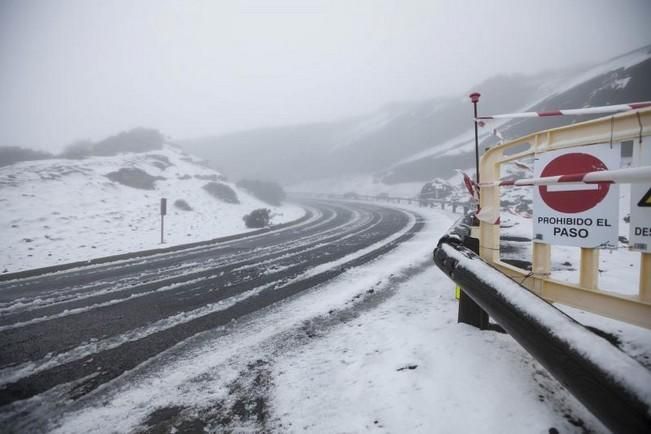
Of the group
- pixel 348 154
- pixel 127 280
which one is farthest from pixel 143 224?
pixel 348 154

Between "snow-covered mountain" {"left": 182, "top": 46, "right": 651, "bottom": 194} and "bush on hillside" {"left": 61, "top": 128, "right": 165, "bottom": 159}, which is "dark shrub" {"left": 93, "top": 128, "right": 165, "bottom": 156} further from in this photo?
"snow-covered mountain" {"left": 182, "top": 46, "right": 651, "bottom": 194}

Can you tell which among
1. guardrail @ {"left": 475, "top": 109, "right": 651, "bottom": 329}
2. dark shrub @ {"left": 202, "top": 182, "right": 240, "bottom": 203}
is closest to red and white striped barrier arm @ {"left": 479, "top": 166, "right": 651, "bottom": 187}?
guardrail @ {"left": 475, "top": 109, "right": 651, "bottom": 329}

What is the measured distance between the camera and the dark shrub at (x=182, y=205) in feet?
66.7

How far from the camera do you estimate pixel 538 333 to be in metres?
1.83

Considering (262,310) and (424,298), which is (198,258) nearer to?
(262,310)

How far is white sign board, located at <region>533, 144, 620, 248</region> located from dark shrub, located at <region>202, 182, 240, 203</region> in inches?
968

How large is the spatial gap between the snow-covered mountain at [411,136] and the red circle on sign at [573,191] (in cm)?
2125

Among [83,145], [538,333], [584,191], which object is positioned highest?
[83,145]

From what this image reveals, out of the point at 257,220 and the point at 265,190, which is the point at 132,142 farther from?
the point at 257,220

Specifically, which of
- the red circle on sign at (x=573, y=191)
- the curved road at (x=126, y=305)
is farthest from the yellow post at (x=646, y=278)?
the curved road at (x=126, y=305)

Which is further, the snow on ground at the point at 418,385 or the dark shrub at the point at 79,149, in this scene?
the dark shrub at the point at 79,149

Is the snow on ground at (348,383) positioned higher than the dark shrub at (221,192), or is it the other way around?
the dark shrub at (221,192)

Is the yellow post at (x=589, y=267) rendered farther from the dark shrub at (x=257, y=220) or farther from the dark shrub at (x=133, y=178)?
the dark shrub at (x=133, y=178)

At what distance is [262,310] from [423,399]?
2861 mm
